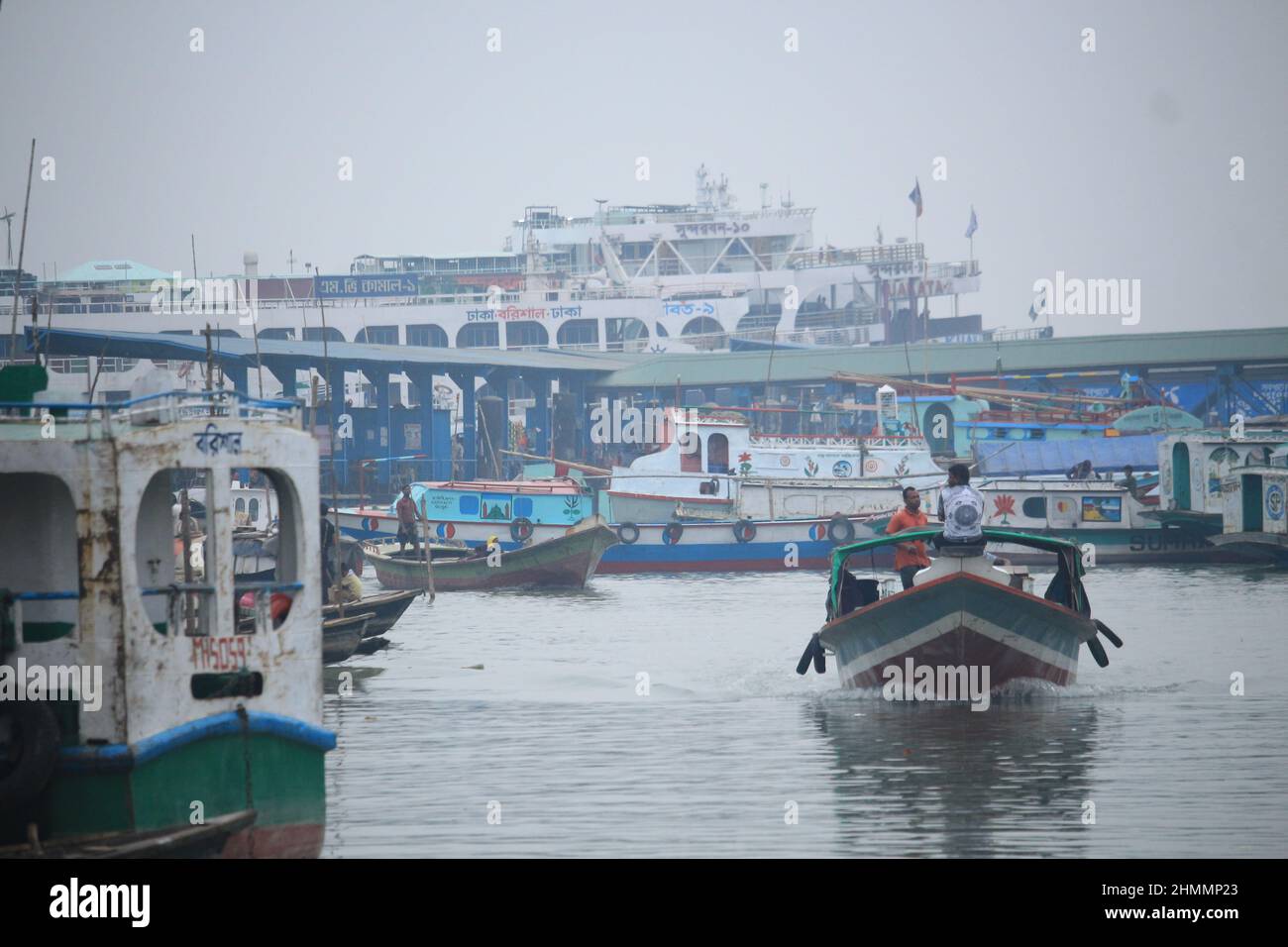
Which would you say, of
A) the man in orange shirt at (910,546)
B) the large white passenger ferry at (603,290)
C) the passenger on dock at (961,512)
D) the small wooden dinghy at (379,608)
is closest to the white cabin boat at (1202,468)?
the man in orange shirt at (910,546)

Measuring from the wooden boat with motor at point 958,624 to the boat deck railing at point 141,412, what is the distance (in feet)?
24.6

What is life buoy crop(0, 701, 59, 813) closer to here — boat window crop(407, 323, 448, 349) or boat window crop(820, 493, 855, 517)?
boat window crop(820, 493, 855, 517)

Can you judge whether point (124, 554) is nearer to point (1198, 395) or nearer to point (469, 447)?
point (469, 447)

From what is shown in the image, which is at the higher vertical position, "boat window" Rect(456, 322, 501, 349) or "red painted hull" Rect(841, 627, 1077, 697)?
"boat window" Rect(456, 322, 501, 349)

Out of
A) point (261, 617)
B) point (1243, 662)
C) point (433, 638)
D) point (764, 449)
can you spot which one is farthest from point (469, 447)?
point (261, 617)

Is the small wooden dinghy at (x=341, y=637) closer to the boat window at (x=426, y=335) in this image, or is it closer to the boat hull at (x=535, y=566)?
the boat hull at (x=535, y=566)

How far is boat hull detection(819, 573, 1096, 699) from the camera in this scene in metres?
16.6

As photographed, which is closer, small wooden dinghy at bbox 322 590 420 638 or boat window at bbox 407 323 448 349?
small wooden dinghy at bbox 322 590 420 638

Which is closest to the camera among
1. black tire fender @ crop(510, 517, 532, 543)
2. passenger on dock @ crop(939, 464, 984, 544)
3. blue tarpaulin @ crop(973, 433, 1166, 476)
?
passenger on dock @ crop(939, 464, 984, 544)

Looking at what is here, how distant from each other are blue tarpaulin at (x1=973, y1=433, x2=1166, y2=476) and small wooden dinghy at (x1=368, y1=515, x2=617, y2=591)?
16.3 meters

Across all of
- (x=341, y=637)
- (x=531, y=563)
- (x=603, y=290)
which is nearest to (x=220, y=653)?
(x=341, y=637)

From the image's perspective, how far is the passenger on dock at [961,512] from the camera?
16.2m

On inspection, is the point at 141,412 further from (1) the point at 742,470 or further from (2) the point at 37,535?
(1) the point at 742,470

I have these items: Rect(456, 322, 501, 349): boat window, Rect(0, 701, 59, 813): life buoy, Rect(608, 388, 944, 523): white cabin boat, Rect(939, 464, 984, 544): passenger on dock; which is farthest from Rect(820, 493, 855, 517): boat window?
Rect(456, 322, 501, 349): boat window
